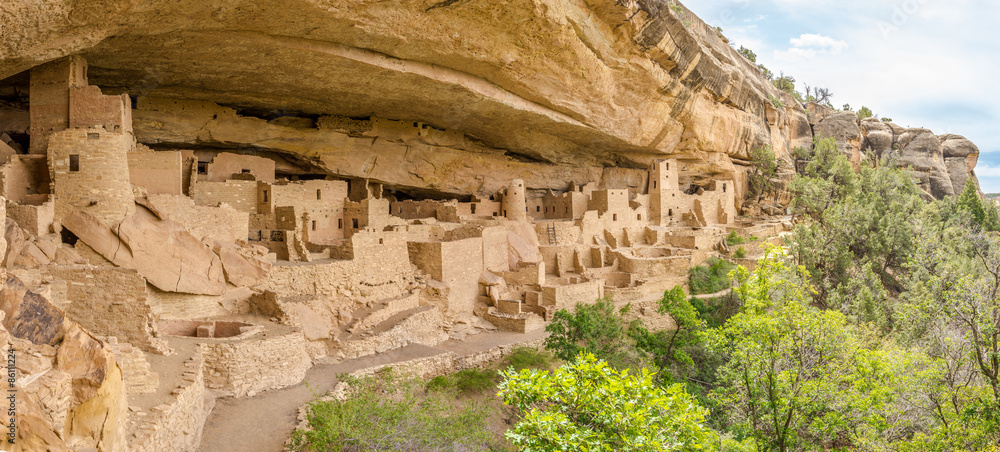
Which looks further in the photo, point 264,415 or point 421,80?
point 421,80

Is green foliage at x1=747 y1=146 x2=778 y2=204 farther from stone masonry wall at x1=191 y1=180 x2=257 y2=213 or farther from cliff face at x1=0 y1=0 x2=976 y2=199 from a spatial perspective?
stone masonry wall at x1=191 y1=180 x2=257 y2=213

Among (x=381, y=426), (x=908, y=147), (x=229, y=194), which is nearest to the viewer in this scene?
(x=381, y=426)

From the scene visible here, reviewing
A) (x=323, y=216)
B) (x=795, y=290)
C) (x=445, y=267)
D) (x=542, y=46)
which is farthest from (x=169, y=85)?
(x=795, y=290)

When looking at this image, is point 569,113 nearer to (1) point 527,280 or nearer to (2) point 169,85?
(1) point 527,280

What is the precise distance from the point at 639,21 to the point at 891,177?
2607cm

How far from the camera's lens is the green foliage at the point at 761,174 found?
32.8 m

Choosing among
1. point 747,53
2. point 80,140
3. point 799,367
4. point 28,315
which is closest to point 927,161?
point 747,53

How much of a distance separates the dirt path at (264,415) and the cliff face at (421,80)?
6.89 metres

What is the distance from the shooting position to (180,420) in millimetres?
8148

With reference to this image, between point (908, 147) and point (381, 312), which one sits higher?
point (908, 147)

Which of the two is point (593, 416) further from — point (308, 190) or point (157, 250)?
point (308, 190)

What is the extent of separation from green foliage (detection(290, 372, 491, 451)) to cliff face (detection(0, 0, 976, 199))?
24.8ft

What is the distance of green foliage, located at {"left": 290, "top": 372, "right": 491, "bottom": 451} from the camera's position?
29.7 feet

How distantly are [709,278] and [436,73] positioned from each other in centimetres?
1336
